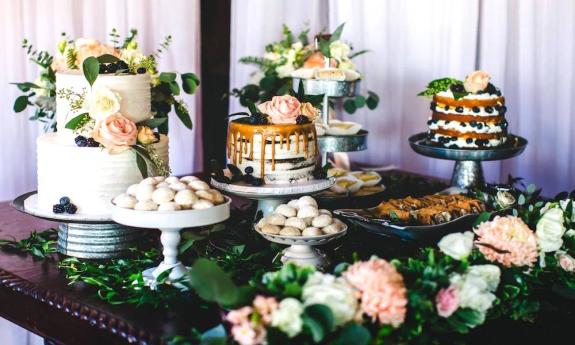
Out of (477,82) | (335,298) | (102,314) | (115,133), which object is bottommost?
(102,314)

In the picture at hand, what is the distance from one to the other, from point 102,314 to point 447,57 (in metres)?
2.11

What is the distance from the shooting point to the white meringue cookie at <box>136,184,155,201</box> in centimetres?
157

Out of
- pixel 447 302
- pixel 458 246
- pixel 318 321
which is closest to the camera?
pixel 318 321

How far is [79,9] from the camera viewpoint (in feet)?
9.88

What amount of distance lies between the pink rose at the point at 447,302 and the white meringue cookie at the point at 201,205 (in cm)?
49

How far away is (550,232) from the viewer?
63.9 inches

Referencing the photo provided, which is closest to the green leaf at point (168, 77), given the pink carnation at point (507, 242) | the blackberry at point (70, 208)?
the blackberry at point (70, 208)

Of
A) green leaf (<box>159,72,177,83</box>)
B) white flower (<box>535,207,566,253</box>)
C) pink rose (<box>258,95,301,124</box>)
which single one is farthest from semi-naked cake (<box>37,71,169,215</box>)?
white flower (<box>535,207,566,253</box>)

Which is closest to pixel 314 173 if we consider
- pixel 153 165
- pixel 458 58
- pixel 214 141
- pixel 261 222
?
pixel 261 222

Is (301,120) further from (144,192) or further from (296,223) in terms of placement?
(144,192)

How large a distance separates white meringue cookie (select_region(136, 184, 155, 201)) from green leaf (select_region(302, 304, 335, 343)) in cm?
50

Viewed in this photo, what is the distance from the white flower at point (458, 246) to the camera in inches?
56.6

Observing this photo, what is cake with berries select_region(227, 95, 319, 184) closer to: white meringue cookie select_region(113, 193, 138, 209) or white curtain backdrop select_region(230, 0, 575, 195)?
white meringue cookie select_region(113, 193, 138, 209)

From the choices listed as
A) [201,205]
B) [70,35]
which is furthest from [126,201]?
[70,35]
